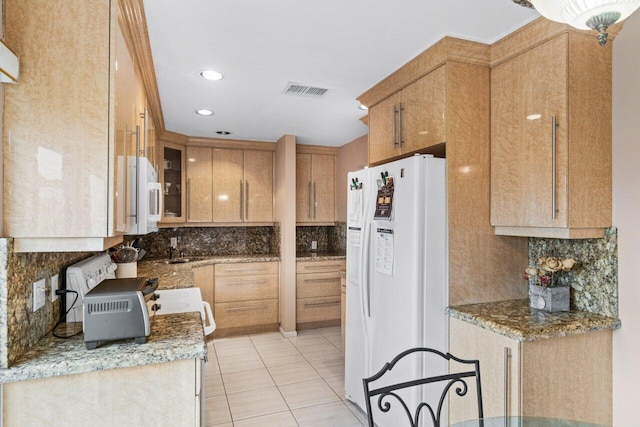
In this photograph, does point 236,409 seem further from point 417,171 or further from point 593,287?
point 593,287

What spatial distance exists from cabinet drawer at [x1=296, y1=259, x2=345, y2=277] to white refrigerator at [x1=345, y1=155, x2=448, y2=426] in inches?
80.3

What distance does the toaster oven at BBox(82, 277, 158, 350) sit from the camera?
57.2 inches

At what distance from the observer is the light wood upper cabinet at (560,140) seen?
6.17 feet

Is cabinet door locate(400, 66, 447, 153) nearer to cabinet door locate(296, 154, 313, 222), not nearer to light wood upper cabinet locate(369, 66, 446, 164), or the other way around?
light wood upper cabinet locate(369, 66, 446, 164)

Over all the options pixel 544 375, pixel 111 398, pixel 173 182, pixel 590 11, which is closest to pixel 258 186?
pixel 173 182

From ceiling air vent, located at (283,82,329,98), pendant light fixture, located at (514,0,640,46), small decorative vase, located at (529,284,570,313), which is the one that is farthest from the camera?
ceiling air vent, located at (283,82,329,98)

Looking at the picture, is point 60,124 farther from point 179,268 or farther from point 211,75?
point 179,268

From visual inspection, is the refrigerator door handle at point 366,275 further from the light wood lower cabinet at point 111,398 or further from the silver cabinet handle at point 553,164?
the light wood lower cabinet at point 111,398

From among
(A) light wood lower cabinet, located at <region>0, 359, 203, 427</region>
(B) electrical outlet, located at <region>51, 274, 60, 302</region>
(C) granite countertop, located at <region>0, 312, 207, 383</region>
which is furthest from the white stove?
(A) light wood lower cabinet, located at <region>0, 359, 203, 427</region>

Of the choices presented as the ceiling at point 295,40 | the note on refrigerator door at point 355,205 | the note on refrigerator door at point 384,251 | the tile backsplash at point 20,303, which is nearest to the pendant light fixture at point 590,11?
the ceiling at point 295,40

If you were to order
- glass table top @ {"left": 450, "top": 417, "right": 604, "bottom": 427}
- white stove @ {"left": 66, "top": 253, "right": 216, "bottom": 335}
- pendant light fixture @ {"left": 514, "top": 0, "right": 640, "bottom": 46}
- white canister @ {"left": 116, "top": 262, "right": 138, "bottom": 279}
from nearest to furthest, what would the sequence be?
pendant light fixture @ {"left": 514, "top": 0, "right": 640, "bottom": 46}, glass table top @ {"left": 450, "top": 417, "right": 604, "bottom": 427}, white stove @ {"left": 66, "top": 253, "right": 216, "bottom": 335}, white canister @ {"left": 116, "top": 262, "right": 138, "bottom": 279}

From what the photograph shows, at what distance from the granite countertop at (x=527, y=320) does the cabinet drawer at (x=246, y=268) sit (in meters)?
2.88

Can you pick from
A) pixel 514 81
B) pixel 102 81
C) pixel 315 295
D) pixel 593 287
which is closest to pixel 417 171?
pixel 514 81

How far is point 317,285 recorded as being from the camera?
4750mm
